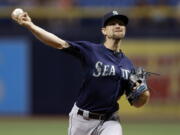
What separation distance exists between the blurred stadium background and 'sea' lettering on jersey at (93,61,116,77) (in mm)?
9831

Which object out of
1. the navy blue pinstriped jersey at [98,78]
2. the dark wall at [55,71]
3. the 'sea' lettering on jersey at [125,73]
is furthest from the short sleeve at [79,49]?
the dark wall at [55,71]

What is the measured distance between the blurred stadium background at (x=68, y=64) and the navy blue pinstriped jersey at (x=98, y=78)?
9.74 m

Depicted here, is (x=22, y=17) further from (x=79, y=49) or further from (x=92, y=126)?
(x=92, y=126)

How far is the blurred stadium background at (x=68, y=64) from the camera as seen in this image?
17.9 m

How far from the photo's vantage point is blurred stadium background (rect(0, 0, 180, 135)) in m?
17.9

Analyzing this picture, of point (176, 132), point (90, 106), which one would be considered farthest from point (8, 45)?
point (90, 106)

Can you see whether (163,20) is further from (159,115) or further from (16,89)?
(16,89)

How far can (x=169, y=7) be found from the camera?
18484 millimetres

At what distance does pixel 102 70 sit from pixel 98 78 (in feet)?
0.34

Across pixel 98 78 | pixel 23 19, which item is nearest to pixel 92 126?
pixel 98 78

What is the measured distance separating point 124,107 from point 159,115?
96 centimetres

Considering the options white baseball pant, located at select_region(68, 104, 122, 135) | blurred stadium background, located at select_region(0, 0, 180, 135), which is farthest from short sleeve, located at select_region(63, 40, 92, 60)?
blurred stadium background, located at select_region(0, 0, 180, 135)

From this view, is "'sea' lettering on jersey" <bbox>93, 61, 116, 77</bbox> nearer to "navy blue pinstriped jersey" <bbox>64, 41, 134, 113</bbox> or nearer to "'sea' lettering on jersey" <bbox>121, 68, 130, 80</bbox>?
"navy blue pinstriped jersey" <bbox>64, 41, 134, 113</bbox>

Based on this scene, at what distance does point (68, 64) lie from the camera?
59.6 ft
